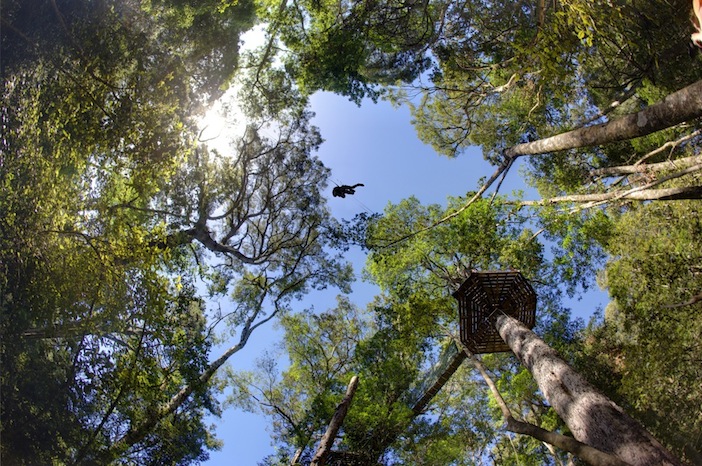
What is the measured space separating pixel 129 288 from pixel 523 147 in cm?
639

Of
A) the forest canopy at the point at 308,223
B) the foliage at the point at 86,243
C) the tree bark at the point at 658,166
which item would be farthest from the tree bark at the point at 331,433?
the tree bark at the point at 658,166

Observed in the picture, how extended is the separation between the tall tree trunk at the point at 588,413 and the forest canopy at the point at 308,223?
2.68 meters

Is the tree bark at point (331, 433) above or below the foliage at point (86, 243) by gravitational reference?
below

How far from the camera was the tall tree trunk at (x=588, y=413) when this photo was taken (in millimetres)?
3525

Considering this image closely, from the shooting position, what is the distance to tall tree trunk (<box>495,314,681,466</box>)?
353 cm

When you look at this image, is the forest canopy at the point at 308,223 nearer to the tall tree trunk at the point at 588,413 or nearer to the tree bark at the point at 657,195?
the tree bark at the point at 657,195

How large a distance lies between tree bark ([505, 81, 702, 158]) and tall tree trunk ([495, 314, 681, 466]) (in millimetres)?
2644

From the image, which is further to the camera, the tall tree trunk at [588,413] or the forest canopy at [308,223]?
the forest canopy at [308,223]

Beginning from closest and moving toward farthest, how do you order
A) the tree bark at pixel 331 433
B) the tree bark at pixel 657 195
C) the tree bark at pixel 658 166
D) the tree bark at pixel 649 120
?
1. the tree bark at pixel 649 120
2. the tree bark at pixel 657 195
3. the tree bark at pixel 331 433
4. the tree bark at pixel 658 166

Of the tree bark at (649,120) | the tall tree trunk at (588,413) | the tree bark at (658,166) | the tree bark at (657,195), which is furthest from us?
the tree bark at (658,166)

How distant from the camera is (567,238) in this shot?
11.9m

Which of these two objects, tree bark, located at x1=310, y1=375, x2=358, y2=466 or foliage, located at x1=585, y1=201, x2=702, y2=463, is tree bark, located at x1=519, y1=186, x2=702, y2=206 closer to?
foliage, located at x1=585, y1=201, x2=702, y2=463

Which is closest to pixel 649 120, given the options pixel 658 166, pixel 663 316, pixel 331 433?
pixel 331 433

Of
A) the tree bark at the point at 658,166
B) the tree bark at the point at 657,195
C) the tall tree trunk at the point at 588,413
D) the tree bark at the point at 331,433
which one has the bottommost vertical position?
the tall tree trunk at the point at 588,413
